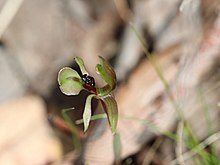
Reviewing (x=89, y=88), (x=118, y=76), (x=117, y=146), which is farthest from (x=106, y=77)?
(x=118, y=76)

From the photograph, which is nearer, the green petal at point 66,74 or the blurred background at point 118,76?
the green petal at point 66,74

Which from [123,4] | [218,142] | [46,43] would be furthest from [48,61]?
[218,142]

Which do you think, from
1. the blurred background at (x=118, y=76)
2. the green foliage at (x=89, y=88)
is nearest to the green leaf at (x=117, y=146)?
the blurred background at (x=118, y=76)

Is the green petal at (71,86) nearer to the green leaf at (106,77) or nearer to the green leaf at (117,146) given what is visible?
the green leaf at (106,77)

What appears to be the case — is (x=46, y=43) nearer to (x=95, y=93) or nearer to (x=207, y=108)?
(x=207, y=108)

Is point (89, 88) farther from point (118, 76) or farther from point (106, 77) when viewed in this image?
point (118, 76)

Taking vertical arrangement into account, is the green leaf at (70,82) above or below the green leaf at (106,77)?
above

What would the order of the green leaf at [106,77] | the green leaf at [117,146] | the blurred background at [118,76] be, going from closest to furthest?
the green leaf at [106,77] → the green leaf at [117,146] → the blurred background at [118,76]

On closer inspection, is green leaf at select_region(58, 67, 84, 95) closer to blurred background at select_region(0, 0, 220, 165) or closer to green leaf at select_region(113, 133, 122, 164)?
green leaf at select_region(113, 133, 122, 164)

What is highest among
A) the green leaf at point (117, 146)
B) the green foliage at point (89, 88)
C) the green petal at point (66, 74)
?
the green petal at point (66, 74)
